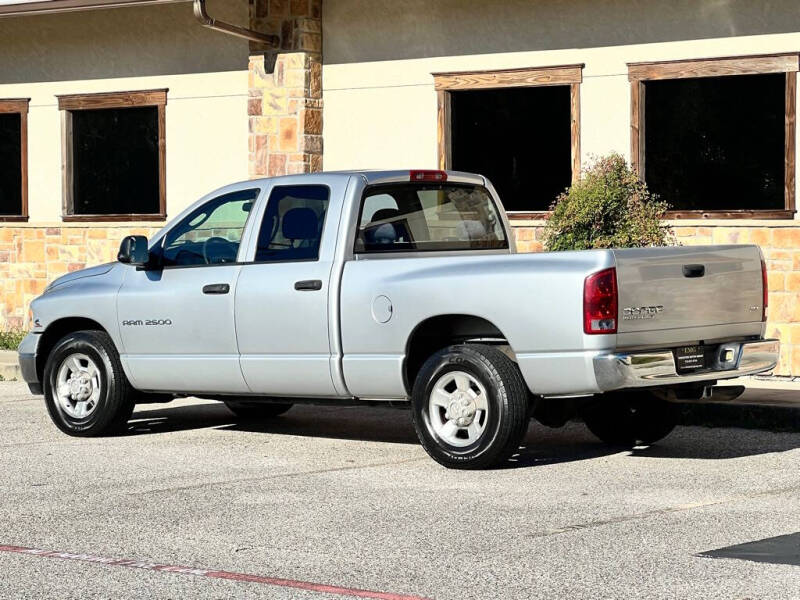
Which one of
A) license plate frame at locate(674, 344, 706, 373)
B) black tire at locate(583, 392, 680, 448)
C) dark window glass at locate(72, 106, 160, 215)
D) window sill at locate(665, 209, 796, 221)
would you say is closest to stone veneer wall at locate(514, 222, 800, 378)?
window sill at locate(665, 209, 796, 221)

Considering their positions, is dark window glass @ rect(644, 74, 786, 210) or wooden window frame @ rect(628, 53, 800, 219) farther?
dark window glass @ rect(644, 74, 786, 210)

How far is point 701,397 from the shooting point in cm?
1030

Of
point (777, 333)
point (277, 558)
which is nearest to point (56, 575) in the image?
point (277, 558)

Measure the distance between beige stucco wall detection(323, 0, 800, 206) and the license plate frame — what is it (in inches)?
248

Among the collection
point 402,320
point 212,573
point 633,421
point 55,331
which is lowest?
point 212,573

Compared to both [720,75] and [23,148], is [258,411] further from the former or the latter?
[23,148]

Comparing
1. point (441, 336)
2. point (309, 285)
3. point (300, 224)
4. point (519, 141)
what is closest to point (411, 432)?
point (441, 336)

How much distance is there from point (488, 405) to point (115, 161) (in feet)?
37.6

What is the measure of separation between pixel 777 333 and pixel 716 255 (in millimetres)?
5641

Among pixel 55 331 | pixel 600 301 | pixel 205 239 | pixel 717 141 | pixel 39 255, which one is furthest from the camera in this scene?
pixel 39 255

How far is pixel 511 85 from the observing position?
17.0 meters

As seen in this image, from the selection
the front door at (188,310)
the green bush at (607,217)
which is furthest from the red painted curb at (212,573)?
the green bush at (607,217)

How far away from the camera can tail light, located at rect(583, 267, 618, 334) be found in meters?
9.45

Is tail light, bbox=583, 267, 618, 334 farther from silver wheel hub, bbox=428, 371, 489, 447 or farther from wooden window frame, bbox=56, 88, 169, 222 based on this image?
wooden window frame, bbox=56, 88, 169, 222
